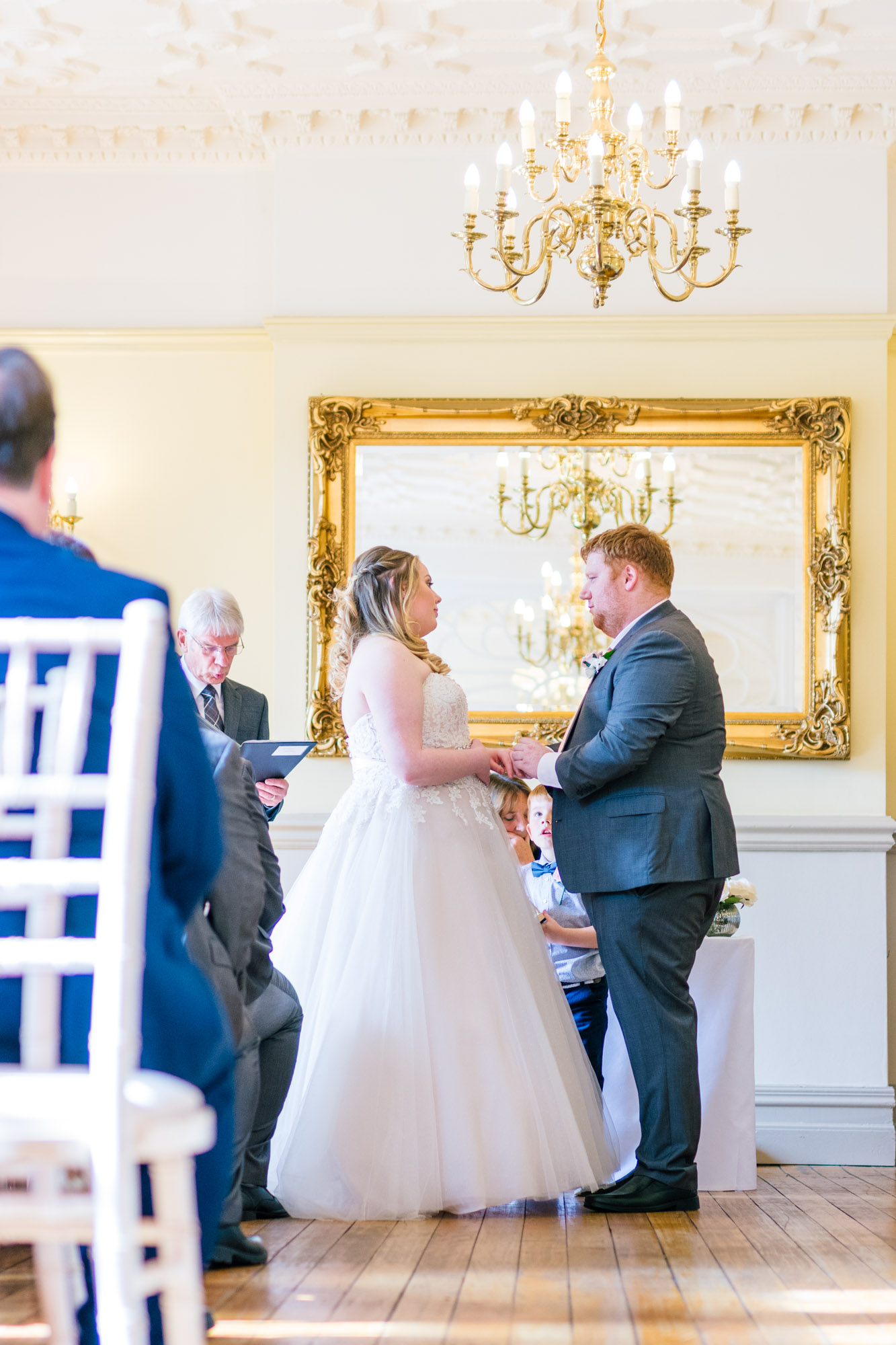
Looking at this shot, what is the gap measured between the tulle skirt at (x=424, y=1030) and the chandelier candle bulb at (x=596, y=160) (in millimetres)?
1569

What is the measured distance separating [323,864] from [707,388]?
2594 mm

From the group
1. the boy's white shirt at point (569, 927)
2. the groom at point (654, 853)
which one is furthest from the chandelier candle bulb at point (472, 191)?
the boy's white shirt at point (569, 927)

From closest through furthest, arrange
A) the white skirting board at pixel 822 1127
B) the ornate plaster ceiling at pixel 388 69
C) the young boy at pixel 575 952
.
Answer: the young boy at pixel 575 952 → the ornate plaster ceiling at pixel 388 69 → the white skirting board at pixel 822 1127

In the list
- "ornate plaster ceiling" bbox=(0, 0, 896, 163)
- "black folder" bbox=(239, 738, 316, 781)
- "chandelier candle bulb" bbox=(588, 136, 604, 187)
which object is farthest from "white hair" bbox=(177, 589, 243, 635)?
"ornate plaster ceiling" bbox=(0, 0, 896, 163)

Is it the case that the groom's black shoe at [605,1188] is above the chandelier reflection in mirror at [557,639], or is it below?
Result: below

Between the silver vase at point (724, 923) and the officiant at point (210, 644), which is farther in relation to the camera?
the silver vase at point (724, 923)

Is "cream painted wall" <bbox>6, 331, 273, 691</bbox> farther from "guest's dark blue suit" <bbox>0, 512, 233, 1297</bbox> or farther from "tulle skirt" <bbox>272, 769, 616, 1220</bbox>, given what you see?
"guest's dark blue suit" <bbox>0, 512, 233, 1297</bbox>

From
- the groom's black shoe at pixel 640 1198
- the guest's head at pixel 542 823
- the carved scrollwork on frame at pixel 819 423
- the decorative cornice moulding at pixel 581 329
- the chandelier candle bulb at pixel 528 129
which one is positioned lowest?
the groom's black shoe at pixel 640 1198

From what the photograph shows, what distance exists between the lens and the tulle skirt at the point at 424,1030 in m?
3.19

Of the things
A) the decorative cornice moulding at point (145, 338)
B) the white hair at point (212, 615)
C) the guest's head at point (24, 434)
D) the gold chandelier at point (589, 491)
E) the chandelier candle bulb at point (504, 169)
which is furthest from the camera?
the decorative cornice moulding at point (145, 338)

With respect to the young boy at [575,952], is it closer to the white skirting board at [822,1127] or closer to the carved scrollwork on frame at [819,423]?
the white skirting board at [822,1127]

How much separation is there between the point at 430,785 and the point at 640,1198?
1.16m

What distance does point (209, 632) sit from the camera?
3.80 metres

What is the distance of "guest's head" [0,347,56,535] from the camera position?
4.91 feet
